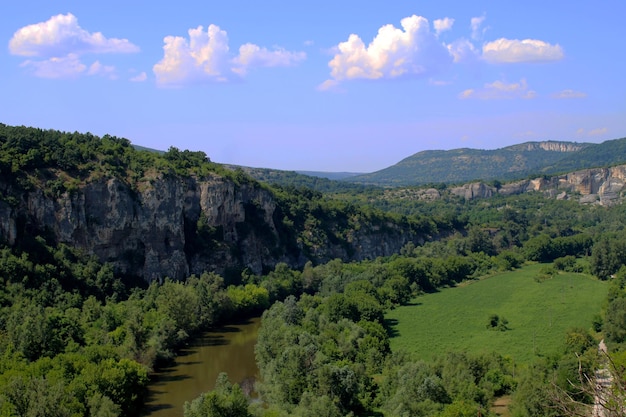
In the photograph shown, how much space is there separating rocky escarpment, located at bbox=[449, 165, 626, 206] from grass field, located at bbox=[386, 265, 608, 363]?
3161 inches

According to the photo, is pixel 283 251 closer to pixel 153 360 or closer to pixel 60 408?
pixel 153 360

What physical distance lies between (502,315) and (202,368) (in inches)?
1344

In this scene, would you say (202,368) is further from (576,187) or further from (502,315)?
(576,187)

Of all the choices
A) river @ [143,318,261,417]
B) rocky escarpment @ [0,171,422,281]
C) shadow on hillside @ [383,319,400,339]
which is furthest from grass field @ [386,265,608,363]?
rocky escarpment @ [0,171,422,281]

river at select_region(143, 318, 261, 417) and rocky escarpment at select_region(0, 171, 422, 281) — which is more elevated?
rocky escarpment at select_region(0, 171, 422, 281)

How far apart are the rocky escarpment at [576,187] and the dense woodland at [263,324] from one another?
5886 cm

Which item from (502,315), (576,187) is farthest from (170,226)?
(576,187)

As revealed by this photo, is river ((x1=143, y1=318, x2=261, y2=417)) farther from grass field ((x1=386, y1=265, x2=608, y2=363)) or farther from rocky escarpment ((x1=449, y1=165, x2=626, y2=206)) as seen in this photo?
rocky escarpment ((x1=449, y1=165, x2=626, y2=206))

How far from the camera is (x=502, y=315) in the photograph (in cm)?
6700

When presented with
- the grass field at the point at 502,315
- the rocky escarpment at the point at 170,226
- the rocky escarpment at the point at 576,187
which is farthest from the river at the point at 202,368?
the rocky escarpment at the point at 576,187

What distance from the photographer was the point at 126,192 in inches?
2908

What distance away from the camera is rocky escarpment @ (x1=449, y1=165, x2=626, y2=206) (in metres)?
163

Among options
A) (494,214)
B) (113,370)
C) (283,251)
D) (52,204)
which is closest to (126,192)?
(52,204)

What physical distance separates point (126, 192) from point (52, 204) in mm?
9316
